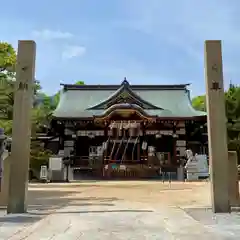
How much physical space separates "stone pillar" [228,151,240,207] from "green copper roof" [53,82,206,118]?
18466mm

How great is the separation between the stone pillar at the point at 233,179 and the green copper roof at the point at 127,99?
1847cm

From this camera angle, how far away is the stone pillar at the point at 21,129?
729 centimetres

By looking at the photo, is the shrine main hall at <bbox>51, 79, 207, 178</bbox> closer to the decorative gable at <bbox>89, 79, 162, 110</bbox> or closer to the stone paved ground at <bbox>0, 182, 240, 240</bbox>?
the decorative gable at <bbox>89, 79, 162, 110</bbox>

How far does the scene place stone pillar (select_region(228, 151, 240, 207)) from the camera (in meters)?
7.67

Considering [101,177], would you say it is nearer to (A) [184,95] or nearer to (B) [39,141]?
(B) [39,141]

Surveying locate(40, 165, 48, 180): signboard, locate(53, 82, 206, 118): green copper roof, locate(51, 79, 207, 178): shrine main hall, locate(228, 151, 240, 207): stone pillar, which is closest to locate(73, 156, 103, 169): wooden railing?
locate(51, 79, 207, 178): shrine main hall

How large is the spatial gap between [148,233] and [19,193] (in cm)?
339

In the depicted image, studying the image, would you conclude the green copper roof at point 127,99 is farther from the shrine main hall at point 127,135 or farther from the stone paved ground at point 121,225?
the stone paved ground at point 121,225

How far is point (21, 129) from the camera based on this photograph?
295 inches

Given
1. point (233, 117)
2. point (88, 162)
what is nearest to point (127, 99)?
point (88, 162)

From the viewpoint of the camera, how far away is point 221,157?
24.0 feet

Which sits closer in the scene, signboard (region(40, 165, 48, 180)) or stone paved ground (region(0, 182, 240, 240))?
stone paved ground (region(0, 182, 240, 240))

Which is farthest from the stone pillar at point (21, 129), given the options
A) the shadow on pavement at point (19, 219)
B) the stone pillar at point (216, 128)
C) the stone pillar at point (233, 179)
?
the stone pillar at point (233, 179)

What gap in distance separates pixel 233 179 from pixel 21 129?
465cm
